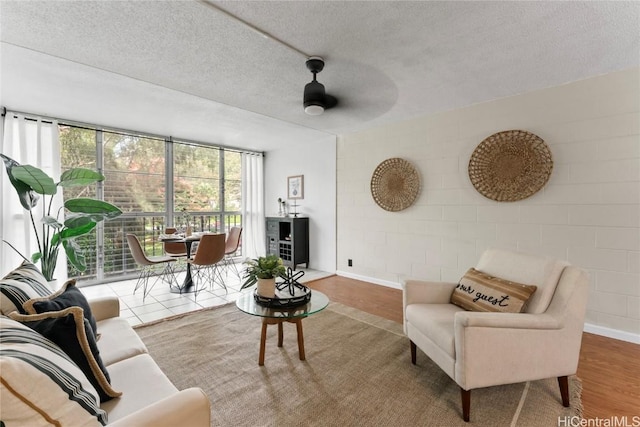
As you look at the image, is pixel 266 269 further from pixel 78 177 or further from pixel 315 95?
pixel 78 177

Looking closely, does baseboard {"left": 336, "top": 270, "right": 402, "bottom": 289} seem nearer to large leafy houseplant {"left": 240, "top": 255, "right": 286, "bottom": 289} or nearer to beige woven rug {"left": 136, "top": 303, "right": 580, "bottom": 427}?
beige woven rug {"left": 136, "top": 303, "right": 580, "bottom": 427}

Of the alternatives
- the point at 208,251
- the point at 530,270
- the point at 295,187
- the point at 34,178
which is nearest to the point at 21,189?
the point at 34,178

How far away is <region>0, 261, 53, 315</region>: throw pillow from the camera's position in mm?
1148

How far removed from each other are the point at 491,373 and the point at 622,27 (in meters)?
2.38

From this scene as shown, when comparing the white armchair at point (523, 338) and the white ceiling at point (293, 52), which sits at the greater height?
the white ceiling at point (293, 52)

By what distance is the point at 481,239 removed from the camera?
3.22 meters

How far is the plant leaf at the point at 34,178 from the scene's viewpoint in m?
2.77

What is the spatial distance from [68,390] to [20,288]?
85 cm

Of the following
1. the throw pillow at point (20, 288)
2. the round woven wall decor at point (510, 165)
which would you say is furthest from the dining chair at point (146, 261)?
the round woven wall decor at point (510, 165)

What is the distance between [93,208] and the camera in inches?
125

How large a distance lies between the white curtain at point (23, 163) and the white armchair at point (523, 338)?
14.6 feet

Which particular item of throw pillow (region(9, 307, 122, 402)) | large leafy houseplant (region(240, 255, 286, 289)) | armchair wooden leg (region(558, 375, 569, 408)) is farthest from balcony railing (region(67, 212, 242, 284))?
armchair wooden leg (region(558, 375, 569, 408))

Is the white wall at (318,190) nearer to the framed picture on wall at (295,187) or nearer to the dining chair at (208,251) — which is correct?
the framed picture on wall at (295,187)

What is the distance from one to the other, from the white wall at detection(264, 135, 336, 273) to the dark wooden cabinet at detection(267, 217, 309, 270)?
0.12 meters
